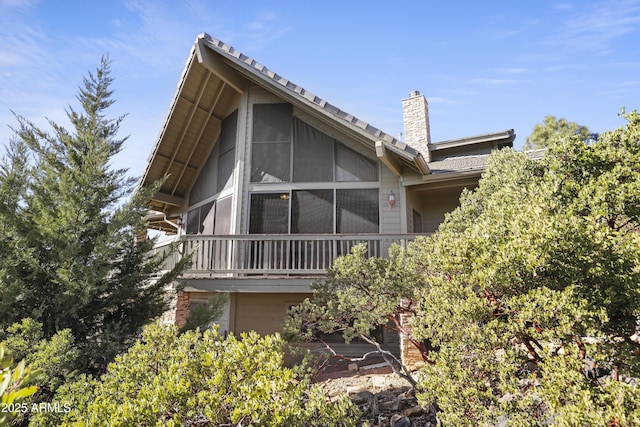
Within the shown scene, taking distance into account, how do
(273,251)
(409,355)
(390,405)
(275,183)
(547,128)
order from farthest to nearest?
(547,128)
(275,183)
(273,251)
(409,355)
(390,405)

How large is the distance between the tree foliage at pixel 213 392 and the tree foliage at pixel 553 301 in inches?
50.8

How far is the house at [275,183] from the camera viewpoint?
27.7 feet

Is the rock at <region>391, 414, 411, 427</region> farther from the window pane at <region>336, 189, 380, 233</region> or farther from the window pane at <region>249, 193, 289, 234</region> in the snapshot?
the window pane at <region>249, 193, 289, 234</region>

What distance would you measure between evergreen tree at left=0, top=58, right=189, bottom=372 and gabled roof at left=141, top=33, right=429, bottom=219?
136 cm

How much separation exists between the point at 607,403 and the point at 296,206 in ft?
25.6

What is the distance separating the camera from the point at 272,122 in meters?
10.4

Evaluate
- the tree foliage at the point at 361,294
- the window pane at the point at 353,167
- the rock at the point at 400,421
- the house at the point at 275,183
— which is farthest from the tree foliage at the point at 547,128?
the rock at the point at 400,421

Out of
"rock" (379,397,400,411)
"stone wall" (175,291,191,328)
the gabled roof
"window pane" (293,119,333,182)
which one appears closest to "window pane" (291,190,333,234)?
"window pane" (293,119,333,182)

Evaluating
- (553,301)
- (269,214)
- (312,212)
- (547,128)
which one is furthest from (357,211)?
(547,128)

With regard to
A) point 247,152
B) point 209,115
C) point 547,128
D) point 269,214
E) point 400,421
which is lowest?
point 400,421

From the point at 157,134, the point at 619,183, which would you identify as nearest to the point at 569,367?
the point at 619,183

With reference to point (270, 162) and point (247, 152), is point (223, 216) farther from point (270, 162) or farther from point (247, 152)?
point (270, 162)

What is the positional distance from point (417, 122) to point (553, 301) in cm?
1060

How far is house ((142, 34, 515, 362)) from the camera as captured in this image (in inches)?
332
